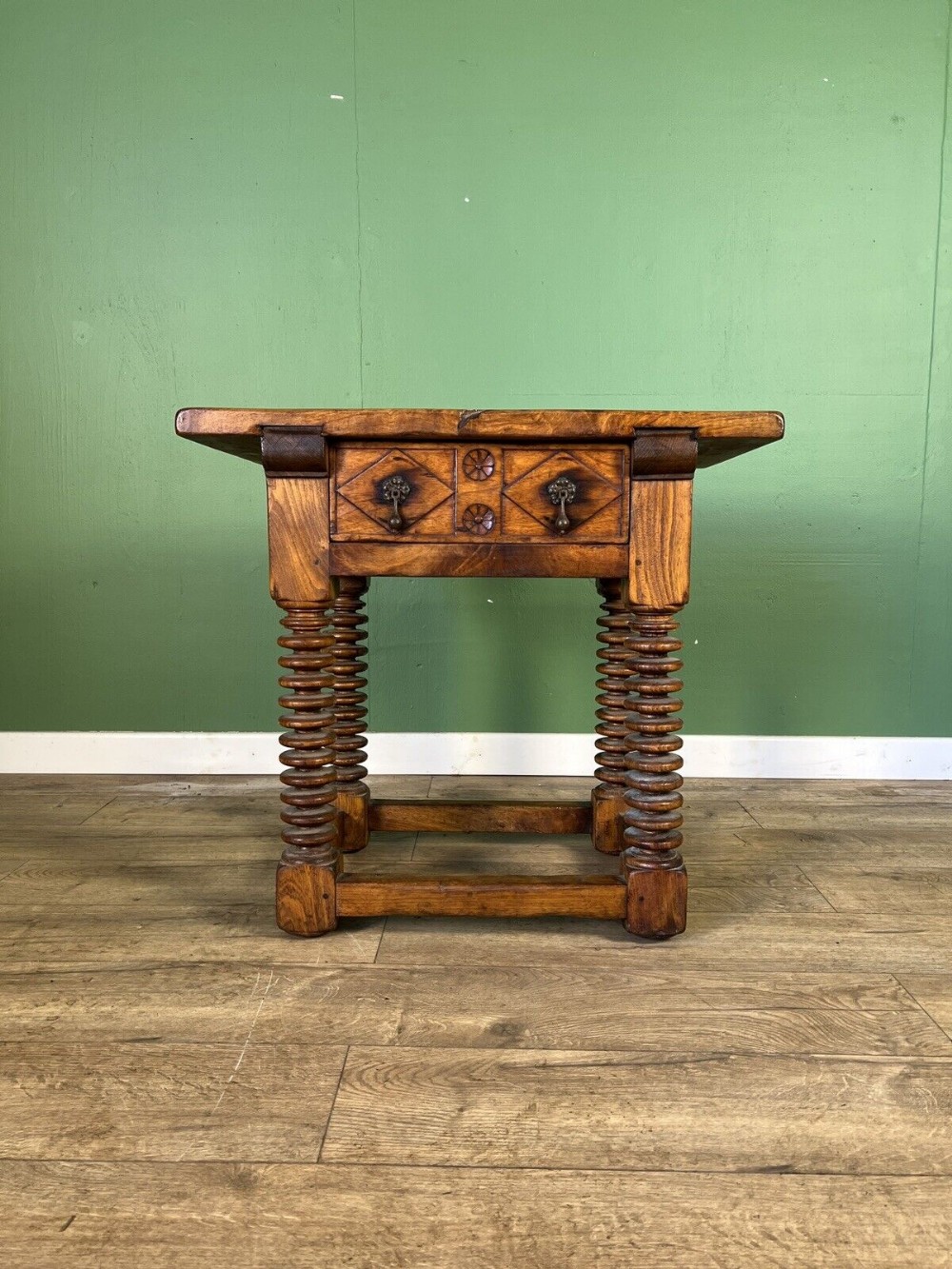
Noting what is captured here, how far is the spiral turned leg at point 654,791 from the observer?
1.25 m

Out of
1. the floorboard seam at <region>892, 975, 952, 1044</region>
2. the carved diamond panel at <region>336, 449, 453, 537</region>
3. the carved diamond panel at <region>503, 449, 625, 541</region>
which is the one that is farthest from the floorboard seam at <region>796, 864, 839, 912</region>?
the carved diamond panel at <region>336, 449, 453, 537</region>

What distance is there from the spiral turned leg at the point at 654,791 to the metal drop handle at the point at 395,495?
0.37 m

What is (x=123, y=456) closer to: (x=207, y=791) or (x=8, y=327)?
(x=8, y=327)

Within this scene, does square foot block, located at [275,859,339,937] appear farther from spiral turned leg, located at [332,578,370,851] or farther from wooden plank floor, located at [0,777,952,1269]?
spiral turned leg, located at [332,578,370,851]

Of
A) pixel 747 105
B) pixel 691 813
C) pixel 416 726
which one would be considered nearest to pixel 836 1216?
pixel 691 813

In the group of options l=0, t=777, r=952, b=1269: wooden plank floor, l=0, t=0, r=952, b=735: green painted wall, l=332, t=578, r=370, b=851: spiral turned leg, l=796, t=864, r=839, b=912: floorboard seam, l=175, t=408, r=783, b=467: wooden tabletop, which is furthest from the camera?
l=0, t=0, r=952, b=735: green painted wall

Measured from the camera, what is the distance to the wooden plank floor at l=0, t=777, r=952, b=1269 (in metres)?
0.71

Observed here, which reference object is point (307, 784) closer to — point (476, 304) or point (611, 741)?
point (611, 741)

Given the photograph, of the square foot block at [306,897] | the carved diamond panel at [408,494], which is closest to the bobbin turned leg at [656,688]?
the carved diamond panel at [408,494]

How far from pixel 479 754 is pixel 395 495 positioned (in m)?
1.09

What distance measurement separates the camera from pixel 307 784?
1257 millimetres

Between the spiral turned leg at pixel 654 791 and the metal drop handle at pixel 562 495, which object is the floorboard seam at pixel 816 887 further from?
the metal drop handle at pixel 562 495

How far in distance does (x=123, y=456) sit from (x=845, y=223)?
1883 millimetres

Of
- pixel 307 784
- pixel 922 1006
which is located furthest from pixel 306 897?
pixel 922 1006
